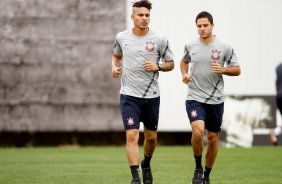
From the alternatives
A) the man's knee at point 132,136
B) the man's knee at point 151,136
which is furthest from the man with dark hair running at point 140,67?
the man's knee at point 151,136

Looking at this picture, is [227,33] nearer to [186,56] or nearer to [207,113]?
[186,56]

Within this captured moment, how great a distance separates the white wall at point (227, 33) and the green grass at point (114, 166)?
1.62 m

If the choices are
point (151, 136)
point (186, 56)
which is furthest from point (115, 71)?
point (186, 56)

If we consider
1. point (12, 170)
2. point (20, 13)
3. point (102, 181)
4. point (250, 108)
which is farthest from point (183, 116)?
point (102, 181)

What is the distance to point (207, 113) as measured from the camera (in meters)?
12.7

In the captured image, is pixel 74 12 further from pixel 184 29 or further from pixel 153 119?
pixel 153 119

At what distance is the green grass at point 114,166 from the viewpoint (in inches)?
556

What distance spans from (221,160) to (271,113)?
21.4 ft

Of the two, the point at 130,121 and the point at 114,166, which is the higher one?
the point at 130,121

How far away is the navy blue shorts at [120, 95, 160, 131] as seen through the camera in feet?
39.0

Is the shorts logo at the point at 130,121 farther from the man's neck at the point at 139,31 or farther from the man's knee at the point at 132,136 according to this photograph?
the man's neck at the point at 139,31

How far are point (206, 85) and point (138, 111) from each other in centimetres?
111

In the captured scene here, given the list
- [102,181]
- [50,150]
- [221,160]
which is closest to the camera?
[102,181]

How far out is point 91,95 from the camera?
82.3ft
